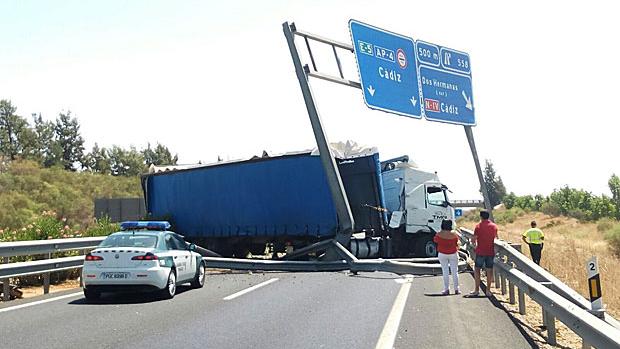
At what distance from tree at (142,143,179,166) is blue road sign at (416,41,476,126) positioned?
270 ft

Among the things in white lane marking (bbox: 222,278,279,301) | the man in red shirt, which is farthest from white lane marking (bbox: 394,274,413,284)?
white lane marking (bbox: 222,278,279,301)

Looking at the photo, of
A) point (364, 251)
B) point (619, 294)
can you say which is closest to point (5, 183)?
point (364, 251)

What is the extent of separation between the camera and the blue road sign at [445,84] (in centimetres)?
2264

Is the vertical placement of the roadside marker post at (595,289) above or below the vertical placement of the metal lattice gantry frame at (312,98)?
below

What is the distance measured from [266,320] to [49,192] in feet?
191

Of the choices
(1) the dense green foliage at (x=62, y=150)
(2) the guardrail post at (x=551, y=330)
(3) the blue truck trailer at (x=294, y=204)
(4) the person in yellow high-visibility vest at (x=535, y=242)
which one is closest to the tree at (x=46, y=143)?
(1) the dense green foliage at (x=62, y=150)

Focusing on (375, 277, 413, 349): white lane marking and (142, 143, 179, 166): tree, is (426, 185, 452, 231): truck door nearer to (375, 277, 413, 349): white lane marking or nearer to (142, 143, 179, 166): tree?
(375, 277, 413, 349): white lane marking

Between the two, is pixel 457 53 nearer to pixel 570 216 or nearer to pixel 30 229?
pixel 30 229

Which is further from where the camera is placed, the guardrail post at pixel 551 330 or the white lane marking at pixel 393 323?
the guardrail post at pixel 551 330

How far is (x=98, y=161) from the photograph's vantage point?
313 feet

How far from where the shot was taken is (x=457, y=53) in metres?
24.0

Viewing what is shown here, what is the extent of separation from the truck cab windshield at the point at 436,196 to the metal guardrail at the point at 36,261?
508 inches

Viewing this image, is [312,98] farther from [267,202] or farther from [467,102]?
[467,102]

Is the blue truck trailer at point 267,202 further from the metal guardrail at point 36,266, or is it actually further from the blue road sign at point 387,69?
the metal guardrail at point 36,266
